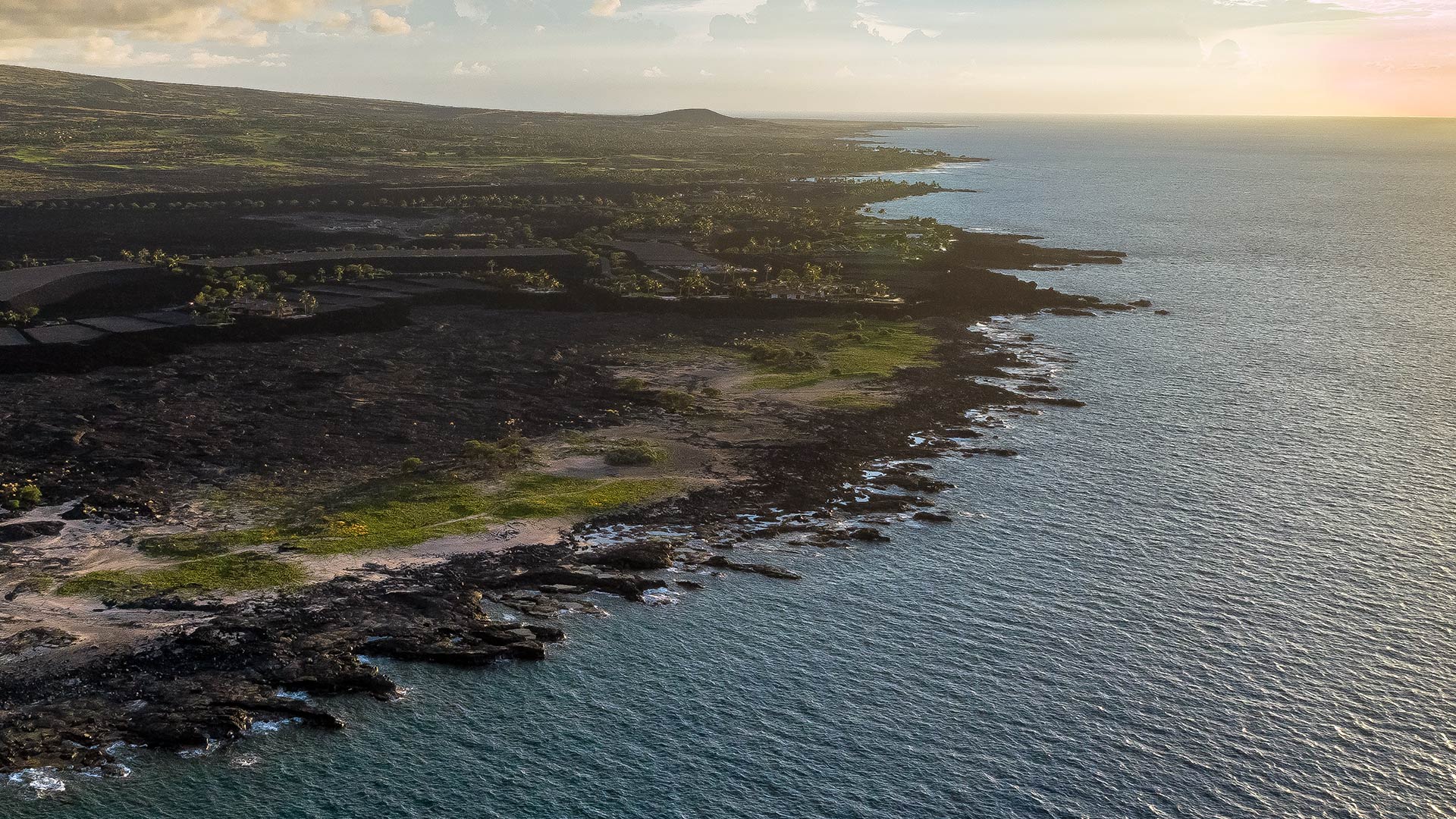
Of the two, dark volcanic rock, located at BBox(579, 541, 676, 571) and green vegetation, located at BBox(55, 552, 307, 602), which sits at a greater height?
green vegetation, located at BBox(55, 552, 307, 602)

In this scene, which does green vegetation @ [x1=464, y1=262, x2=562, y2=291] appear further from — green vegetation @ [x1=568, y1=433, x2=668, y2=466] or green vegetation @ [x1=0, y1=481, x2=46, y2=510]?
green vegetation @ [x1=0, y1=481, x2=46, y2=510]

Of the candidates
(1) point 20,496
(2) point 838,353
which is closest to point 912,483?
(2) point 838,353

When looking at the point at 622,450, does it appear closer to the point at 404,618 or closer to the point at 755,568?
the point at 755,568

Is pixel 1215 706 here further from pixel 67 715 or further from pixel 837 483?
pixel 67 715

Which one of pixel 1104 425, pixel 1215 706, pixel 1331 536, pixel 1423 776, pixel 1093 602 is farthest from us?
pixel 1104 425

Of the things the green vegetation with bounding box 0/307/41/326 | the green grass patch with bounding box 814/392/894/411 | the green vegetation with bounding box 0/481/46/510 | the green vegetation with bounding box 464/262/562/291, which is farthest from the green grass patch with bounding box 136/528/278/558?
the green vegetation with bounding box 464/262/562/291

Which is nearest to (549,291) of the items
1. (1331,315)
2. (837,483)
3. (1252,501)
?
Result: (837,483)
